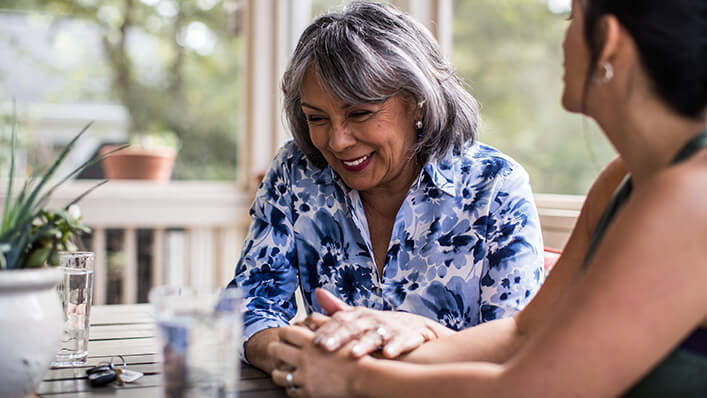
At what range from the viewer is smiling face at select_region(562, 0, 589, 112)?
918 millimetres

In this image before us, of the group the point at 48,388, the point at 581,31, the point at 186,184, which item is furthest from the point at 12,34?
the point at 581,31

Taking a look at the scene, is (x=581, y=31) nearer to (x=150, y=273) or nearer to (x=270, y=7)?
(x=270, y=7)

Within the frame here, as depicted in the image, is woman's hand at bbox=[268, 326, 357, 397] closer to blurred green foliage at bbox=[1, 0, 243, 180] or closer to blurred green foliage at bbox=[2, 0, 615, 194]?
blurred green foliage at bbox=[1, 0, 243, 180]

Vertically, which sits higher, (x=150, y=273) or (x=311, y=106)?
(x=311, y=106)

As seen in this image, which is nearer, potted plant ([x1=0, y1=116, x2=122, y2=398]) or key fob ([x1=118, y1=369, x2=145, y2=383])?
potted plant ([x1=0, y1=116, x2=122, y2=398])

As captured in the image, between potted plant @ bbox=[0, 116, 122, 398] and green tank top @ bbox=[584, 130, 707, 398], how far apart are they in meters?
0.78

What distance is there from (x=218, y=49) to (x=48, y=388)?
5948mm

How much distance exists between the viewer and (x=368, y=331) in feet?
3.62

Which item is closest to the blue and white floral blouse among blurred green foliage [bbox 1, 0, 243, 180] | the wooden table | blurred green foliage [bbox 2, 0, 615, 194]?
the wooden table

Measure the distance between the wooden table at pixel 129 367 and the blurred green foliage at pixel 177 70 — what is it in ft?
12.5

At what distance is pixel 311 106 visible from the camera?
1.60 metres

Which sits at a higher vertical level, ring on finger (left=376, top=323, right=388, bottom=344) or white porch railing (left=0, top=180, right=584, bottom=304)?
ring on finger (left=376, top=323, right=388, bottom=344)

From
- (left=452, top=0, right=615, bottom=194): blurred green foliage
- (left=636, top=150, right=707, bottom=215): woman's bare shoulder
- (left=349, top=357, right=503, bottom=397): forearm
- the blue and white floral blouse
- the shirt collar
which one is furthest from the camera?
(left=452, top=0, right=615, bottom=194): blurred green foliage

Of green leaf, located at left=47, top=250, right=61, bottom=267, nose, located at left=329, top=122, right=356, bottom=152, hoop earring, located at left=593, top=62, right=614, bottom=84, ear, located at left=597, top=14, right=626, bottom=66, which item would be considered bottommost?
green leaf, located at left=47, top=250, right=61, bottom=267
